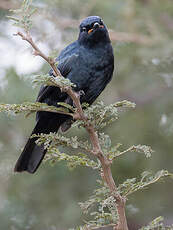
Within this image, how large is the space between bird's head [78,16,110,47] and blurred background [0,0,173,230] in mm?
1187

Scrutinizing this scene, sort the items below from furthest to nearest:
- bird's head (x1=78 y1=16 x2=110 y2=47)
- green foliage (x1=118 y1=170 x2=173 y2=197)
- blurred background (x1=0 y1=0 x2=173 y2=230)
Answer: blurred background (x1=0 y1=0 x2=173 y2=230) < bird's head (x1=78 y1=16 x2=110 y2=47) < green foliage (x1=118 y1=170 x2=173 y2=197)

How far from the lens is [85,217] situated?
17.3 feet

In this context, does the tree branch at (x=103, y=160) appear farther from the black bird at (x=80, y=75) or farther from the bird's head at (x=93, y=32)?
the bird's head at (x=93, y=32)

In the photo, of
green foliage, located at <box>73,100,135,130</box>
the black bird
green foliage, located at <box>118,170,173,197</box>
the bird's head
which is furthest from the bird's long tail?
green foliage, located at <box>118,170,173,197</box>

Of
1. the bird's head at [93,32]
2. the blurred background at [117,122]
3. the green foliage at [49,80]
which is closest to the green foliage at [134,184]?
the green foliage at [49,80]

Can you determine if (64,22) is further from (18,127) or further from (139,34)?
(18,127)

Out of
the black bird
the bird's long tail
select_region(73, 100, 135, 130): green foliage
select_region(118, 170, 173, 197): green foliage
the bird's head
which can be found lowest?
select_region(118, 170, 173, 197): green foliage

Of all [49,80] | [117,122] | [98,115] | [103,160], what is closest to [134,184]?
[103,160]

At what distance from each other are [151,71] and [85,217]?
6.54ft

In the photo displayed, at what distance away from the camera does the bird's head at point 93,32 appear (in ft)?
12.8

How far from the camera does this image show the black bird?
12.2ft

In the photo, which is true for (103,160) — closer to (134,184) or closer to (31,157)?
(134,184)

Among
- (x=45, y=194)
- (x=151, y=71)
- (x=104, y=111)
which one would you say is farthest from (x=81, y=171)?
(x=104, y=111)

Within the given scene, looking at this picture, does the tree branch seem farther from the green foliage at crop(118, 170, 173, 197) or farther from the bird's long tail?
the bird's long tail
